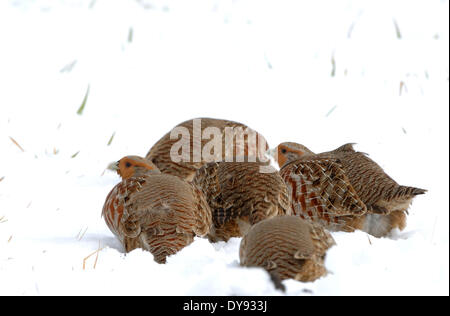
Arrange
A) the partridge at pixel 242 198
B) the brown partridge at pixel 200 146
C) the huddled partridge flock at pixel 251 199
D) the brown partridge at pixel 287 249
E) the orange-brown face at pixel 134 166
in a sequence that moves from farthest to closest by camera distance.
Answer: the brown partridge at pixel 200 146
the orange-brown face at pixel 134 166
the partridge at pixel 242 198
the huddled partridge flock at pixel 251 199
the brown partridge at pixel 287 249

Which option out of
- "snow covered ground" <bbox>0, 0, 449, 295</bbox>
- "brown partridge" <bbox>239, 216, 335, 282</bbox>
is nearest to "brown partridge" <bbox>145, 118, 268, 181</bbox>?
"snow covered ground" <bbox>0, 0, 449, 295</bbox>

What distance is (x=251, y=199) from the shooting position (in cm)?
385

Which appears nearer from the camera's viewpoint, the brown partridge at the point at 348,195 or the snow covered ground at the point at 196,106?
the snow covered ground at the point at 196,106

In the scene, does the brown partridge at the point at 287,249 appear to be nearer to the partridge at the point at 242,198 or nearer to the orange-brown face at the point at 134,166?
the partridge at the point at 242,198

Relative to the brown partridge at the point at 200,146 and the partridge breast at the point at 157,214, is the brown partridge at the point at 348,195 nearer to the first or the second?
the brown partridge at the point at 200,146

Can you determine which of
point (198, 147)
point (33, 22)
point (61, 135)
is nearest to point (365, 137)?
point (198, 147)

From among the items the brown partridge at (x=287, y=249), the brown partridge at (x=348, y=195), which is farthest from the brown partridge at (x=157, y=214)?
the brown partridge at (x=348, y=195)

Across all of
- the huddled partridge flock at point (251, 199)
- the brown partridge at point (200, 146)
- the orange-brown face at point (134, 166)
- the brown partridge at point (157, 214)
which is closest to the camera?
the huddled partridge flock at point (251, 199)

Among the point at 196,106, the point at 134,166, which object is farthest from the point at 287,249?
the point at 196,106

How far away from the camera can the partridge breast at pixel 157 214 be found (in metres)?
3.32

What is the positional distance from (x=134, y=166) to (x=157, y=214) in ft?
2.41

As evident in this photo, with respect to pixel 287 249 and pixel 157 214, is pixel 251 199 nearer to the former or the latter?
pixel 157 214

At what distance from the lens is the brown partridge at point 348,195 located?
411 centimetres

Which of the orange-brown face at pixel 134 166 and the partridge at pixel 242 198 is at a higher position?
the orange-brown face at pixel 134 166
